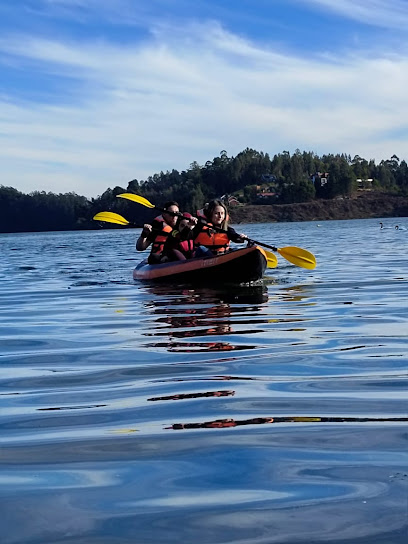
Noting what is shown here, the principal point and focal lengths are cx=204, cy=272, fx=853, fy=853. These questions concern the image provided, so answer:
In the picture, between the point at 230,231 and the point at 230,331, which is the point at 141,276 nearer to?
the point at 230,231

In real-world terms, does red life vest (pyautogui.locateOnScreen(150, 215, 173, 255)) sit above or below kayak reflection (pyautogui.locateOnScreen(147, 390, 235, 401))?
above

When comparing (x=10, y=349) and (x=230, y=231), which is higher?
(x=230, y=231)

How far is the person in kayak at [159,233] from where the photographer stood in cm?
1468

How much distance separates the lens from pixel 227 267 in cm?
1262

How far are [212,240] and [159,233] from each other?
1202mm

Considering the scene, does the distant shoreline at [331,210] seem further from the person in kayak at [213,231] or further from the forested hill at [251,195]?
the person in kayak at [213,231]

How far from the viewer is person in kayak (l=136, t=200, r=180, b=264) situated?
14.7 meters

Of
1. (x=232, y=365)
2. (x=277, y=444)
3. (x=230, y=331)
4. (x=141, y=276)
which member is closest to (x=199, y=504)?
(x=277, y=444)

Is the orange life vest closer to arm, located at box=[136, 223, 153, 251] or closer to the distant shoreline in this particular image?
arm, located at box=[136, 223, 153, 251]

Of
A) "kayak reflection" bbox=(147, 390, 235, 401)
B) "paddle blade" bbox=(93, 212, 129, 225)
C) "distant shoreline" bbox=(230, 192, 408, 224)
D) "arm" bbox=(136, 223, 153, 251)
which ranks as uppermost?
"distant shoreline" bbox=(230, 192, 408, 224)

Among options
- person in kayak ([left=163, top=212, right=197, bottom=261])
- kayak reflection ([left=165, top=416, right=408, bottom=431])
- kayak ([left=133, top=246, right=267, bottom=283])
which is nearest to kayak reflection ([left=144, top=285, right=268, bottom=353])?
kayak ([left=133, top=246, right=267, bottom=283])

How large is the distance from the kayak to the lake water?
14.1ft

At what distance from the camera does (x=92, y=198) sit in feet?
554

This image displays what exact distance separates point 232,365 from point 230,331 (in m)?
1.97
